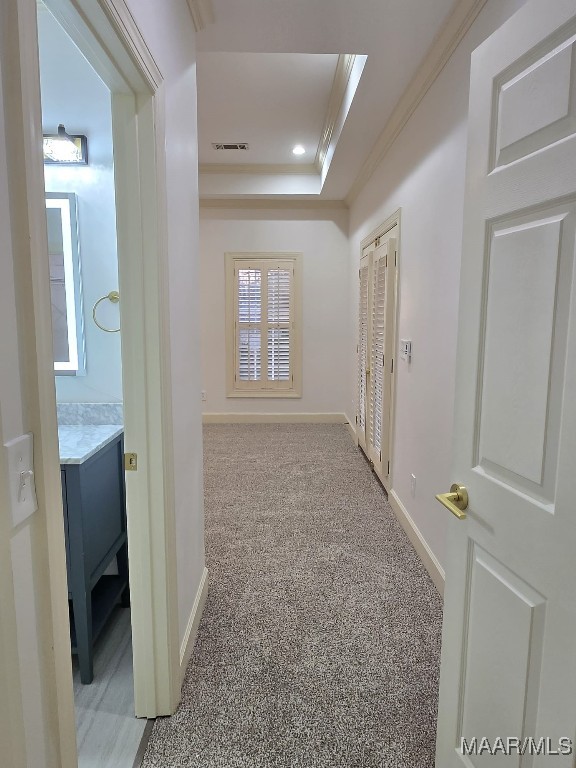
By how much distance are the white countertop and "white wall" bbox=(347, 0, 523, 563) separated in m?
1.49

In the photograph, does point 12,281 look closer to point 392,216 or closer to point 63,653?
point 63,653

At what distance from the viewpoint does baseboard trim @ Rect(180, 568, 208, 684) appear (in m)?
1.66

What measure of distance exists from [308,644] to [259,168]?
4.73m

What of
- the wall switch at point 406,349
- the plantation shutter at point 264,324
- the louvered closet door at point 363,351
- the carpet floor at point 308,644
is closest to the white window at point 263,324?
the plantation shutter at point 264,324

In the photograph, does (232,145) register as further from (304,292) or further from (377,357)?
(377,357)

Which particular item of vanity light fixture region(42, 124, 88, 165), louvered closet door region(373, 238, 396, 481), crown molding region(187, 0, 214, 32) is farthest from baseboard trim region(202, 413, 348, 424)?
crown molding region(187, 0, 214, 32)

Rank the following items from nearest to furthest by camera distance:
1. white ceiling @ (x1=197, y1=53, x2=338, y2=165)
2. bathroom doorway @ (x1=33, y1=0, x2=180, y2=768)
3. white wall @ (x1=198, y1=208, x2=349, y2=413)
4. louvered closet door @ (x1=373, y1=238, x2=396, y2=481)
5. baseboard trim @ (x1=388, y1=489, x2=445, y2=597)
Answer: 1. bathroom doorway @ (x1=33, y1=0, x2=180, y2=768)
2. baseboard trim @ (x1=388, y1=489, x2=445, y2=597)
3. white ceiling @ (x1=197, y1=53, x2=338, y2=165)
4. louvered closet door @ (x1=373, y1=238, x2=396, y2=481)
5. white wall @ (x1=198, y1=208, x2=349, y2=413)

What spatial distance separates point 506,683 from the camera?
993mm

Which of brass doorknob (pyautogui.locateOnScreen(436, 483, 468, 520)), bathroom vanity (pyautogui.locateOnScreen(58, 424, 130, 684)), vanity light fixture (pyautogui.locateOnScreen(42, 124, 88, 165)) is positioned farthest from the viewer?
vanity light fixture (pyautogui.locateOnScreen(42, 124, 88, 165))

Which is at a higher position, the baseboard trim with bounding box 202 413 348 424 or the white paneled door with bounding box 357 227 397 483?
the white paneled door with bounding box 357 227 397 483

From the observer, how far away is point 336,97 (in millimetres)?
3207

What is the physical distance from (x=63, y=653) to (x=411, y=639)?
159 cm

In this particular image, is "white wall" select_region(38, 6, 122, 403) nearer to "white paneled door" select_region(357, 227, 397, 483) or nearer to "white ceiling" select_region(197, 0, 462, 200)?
"white ceiling" select_region(197, 0, 462, 200)

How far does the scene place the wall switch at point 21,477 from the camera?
624mm
